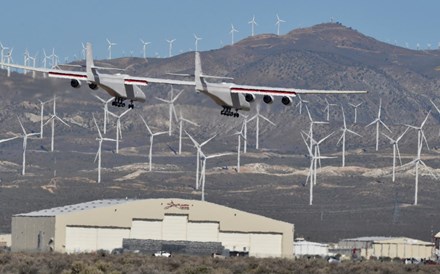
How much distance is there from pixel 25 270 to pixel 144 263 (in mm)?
17307

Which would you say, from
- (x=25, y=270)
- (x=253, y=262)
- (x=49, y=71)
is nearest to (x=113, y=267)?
(x=25, y=270)

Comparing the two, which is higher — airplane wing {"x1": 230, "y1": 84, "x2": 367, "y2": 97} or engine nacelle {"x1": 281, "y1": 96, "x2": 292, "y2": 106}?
airplane wing {"x1": 230, "y1": 84, "x2": 367, "y2": 97}

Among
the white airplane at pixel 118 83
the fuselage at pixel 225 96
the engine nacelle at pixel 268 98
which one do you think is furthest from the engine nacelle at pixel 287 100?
the white airplane at pixel 118 83

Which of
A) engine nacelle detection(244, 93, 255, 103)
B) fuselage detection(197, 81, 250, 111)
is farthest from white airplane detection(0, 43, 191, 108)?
engine nacelle detection(244, 93, 255, 103)

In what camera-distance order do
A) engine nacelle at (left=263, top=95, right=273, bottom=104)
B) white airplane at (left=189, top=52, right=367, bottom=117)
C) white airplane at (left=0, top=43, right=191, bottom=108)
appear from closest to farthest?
white airplane at (left=189, top=52, right=367, bottom=117) < white airplane at (left=0, top=43, right=191, bottom=108) < engine nacelle at (left=263, top=95, right=273, bottom=104)

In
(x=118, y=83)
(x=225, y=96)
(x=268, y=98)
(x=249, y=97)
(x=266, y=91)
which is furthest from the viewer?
(x=268, y=98)

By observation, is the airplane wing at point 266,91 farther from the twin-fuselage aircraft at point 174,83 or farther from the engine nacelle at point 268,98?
the engine nacelle at point 268,98

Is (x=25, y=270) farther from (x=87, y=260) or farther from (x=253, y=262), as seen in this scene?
(x=253, y=262)

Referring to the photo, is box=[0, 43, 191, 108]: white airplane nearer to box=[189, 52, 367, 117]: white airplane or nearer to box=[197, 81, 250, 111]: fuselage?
box=[189, 52, 367, 117]: white airplane

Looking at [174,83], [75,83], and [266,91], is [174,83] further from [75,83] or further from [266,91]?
[75,83]

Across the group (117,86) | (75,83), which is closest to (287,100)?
(117,86)

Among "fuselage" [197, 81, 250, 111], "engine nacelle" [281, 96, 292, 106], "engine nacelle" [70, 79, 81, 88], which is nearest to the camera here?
"fuselage" [197, 81, 250, 111]

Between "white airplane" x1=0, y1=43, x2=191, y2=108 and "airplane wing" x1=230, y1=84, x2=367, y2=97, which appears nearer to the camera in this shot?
"white airplane" x1=0, y1=43, x2=191, y2=108

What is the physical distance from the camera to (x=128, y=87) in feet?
402
